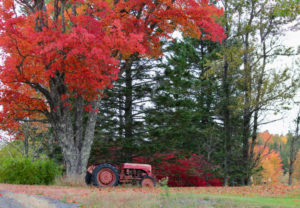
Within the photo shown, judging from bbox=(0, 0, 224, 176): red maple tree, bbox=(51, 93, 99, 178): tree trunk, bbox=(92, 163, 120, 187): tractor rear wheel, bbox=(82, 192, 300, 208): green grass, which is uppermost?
bbox=(0, 0, 224, 176): red maple tree

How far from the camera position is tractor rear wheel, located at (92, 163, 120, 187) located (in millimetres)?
10945

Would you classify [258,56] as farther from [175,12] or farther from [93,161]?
[93,161]

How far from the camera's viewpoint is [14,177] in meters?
11.7

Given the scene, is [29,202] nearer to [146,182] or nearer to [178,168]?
[146,182]

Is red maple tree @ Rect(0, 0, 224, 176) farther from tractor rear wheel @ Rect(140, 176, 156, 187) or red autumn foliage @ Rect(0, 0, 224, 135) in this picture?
tractor rear wheel @ Rect(140, 176, 156, 187)

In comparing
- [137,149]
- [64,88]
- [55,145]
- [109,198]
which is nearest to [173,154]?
[137,149]

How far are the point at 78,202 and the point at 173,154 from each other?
34.9 feet

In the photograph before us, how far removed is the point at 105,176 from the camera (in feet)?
36.2

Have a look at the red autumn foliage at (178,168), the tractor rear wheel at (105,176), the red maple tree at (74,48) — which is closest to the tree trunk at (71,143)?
the red maple tree at (74,48)

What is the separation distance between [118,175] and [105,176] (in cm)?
47

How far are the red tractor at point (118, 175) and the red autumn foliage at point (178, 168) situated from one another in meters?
5.11

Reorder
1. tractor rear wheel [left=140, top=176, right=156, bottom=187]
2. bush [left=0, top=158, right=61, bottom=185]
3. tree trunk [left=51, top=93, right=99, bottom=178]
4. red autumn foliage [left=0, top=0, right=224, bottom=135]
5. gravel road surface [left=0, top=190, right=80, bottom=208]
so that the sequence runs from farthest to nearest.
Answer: tree trunk [left=51, top=93, right=99, bottom=178], bush [left=0, top=158, right=61, bottom=185], tractor rear wheel [left=140, top=176, right=156, bottom=187], red autumn foliage [left=0, top=0, right=224, bottom=135], gravel road surface [left=0, top=190, right=80, bottom=208]

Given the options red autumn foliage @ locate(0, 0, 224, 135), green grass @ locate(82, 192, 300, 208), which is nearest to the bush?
red autumn foliage @ locate(0, 0, 224, 135)

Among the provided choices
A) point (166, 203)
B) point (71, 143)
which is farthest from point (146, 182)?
point (166, 203)
